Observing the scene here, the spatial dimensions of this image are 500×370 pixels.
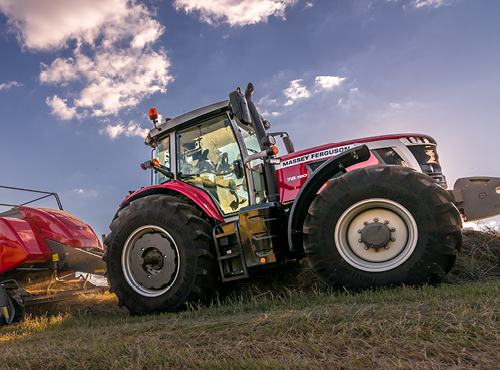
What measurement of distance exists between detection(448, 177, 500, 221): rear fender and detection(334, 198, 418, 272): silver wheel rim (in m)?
0.93

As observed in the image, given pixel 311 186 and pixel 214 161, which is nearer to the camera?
pixel 311 186

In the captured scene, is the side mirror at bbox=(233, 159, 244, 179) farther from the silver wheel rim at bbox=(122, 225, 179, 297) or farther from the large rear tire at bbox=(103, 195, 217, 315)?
the silver wheel rim at bbox=(122, 225, 179, 297)

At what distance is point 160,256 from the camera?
14.3ft

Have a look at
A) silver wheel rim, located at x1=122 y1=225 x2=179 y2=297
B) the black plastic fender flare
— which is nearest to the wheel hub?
the black plastic fender flare

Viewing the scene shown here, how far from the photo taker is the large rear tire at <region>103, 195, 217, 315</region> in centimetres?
410

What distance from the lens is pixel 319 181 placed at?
12.6ft

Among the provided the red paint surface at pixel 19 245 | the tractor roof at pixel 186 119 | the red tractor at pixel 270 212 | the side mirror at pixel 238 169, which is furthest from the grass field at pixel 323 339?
the tractor roof at pixel 186 119

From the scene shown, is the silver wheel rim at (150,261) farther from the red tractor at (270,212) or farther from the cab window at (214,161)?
the cab window at (214,161)

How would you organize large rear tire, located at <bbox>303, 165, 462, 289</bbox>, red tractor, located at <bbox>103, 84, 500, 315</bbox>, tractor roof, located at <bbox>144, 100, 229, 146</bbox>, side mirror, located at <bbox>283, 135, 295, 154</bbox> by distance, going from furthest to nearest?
1. side mirror, located at <bbox>283, 135, 295, 154</bbox>
2. tractor roof, located at <bbox>144, 100, 229, 146</bbox>
3. red tractor, located at <bbox>103, 84, 500, 315</bbox>
4. large rear tire, located at <bbox>303, 165, 462, 289</bbox>

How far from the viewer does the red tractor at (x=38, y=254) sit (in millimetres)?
5204

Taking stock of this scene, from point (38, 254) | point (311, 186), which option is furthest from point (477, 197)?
point (38, 254)

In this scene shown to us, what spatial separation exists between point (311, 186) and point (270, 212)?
0.55m

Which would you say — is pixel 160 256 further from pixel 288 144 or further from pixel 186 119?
pixel 288 144

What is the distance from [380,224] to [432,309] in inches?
46.6
